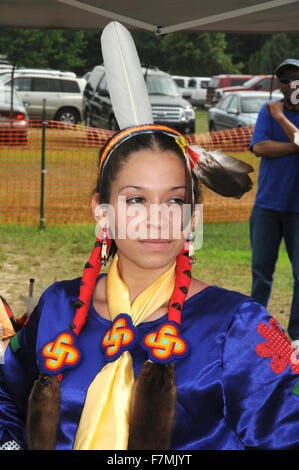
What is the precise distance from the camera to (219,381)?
1.54 m

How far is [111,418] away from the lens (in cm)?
155

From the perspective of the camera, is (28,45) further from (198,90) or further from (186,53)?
(186,53)

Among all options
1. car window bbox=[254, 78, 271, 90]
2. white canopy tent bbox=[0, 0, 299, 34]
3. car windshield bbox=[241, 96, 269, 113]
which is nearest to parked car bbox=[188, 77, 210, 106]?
car window bbox=[254, 78, 271, 90]

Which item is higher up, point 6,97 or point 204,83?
point 204,83

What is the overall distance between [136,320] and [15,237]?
6.35 meters

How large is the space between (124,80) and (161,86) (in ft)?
54.0

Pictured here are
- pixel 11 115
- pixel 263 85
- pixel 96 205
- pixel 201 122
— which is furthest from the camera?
pixel 263 85

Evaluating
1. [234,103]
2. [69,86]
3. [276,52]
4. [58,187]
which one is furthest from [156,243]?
[276,52]

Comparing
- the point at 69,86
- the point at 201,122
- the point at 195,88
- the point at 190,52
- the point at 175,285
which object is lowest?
the point at 201,122

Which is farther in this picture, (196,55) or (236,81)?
(196,55)

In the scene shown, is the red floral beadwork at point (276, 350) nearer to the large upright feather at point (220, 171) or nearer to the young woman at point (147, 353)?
the young woman at point (147, 353)

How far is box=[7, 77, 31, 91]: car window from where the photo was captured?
1931 cm

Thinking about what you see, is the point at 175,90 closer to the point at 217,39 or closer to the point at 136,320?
the point at 136,320
